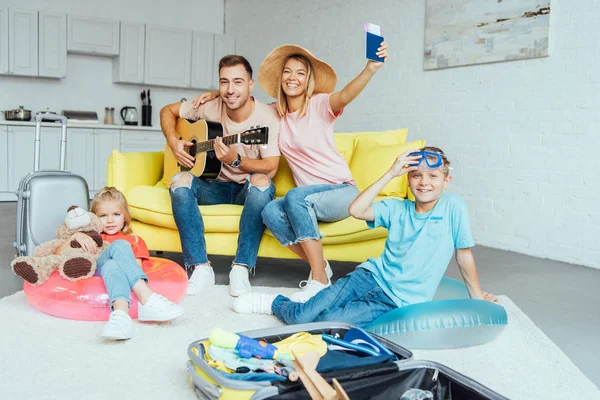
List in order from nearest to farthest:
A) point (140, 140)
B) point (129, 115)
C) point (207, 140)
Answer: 1. point (207, 140)
2. point (140, 140)
3. point (129, 115)

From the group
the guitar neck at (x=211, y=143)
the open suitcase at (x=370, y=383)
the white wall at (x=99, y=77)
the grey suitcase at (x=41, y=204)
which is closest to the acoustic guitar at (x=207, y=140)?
the guitar neck at (x=211, y=143)

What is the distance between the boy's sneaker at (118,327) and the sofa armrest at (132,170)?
48.9 inches

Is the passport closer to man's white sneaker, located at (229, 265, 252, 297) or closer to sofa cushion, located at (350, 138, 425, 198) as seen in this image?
sofa cushion, located at (350, 138, 425, 198)

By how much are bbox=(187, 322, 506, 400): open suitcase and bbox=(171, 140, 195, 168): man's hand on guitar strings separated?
1580 millimetres

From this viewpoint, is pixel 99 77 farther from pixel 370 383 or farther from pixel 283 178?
pixel 370 383

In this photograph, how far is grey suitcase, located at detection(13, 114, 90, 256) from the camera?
281 centimetres

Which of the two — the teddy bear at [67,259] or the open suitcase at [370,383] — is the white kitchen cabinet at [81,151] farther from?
the open suitcase at [370,383]

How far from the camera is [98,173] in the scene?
653cm

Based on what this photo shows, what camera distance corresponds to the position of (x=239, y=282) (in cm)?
270

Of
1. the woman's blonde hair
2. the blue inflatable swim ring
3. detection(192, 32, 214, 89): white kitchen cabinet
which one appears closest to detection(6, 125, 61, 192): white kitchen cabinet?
detection(192, 32, 214, 89): white kitchen cabinet

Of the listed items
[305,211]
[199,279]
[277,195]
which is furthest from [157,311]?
[277,195]

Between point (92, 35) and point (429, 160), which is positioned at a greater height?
point (92, 35)

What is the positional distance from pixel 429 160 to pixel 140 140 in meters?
5.17

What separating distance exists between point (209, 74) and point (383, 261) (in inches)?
219
